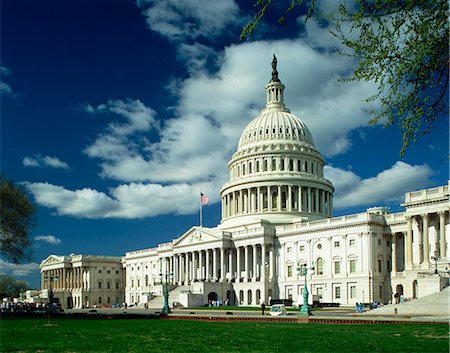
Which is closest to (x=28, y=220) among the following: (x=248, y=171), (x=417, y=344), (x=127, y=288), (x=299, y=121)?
(x=417, y=344)

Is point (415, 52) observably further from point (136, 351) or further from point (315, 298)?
point (315, 298)

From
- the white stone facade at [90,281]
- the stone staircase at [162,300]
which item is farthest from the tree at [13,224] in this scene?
the white stone facade at [90,281]

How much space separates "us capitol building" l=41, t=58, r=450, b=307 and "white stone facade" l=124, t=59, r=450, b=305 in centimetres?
21

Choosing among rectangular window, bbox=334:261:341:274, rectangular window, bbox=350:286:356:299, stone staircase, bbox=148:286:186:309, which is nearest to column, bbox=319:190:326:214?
rectangular window, bbox=334:261:341:274

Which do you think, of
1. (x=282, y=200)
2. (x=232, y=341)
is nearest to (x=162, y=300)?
(x=282, y=200)

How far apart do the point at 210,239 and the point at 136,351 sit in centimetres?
10539

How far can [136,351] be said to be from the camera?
2653 cm

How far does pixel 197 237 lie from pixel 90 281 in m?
53.3

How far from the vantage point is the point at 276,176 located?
136 metres

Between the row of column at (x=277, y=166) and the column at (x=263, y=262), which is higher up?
the row of column at (x=277, y=166)

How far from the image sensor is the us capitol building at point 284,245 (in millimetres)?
95875

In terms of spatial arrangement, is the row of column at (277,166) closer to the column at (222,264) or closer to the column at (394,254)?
the column at (222,264)

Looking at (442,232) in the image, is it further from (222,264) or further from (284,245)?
(222,264)

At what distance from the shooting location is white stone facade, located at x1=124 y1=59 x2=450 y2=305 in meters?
96.2
